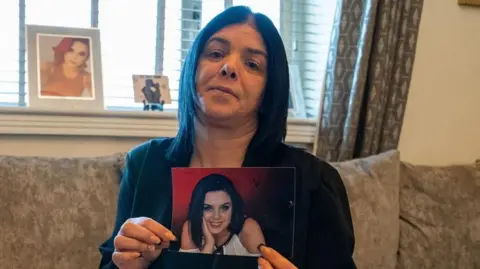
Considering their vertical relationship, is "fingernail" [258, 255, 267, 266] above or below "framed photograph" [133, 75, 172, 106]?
below

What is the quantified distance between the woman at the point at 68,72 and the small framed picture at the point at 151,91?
17cm

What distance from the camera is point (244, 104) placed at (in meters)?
1.13

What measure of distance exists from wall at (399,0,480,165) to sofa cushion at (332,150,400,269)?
41cm

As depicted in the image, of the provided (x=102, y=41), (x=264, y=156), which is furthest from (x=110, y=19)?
(x=264, y=156)

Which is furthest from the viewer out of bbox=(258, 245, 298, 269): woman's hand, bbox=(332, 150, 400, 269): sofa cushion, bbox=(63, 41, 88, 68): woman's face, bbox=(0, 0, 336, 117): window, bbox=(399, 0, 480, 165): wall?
bbox=(399, 0, 480, 165): wall

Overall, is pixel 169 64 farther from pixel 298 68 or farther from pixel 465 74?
pixel 465 74

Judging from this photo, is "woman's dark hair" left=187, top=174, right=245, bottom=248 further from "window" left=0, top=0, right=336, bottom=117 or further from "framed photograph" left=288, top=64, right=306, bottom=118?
"framed photograph" left=288, top=64, right=306, bottom=118

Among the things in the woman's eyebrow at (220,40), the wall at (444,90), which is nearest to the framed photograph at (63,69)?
the woman's eyebrow at (220,40)

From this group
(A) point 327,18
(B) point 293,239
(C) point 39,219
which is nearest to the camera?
(B) point 293,239

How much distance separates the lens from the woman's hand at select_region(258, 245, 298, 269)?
1013 mm

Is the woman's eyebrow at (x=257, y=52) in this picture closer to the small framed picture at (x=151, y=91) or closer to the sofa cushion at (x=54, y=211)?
the sofa cushion at (x=54, y=211)

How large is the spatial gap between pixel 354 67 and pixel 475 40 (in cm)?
62

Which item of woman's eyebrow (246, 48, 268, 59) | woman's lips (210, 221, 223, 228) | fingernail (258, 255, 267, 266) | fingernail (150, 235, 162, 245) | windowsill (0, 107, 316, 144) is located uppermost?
woman's eyebrow (246, 48, 268, 59)

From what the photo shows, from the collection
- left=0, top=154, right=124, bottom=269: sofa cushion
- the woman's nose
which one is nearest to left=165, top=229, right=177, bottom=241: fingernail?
the woman's nose
